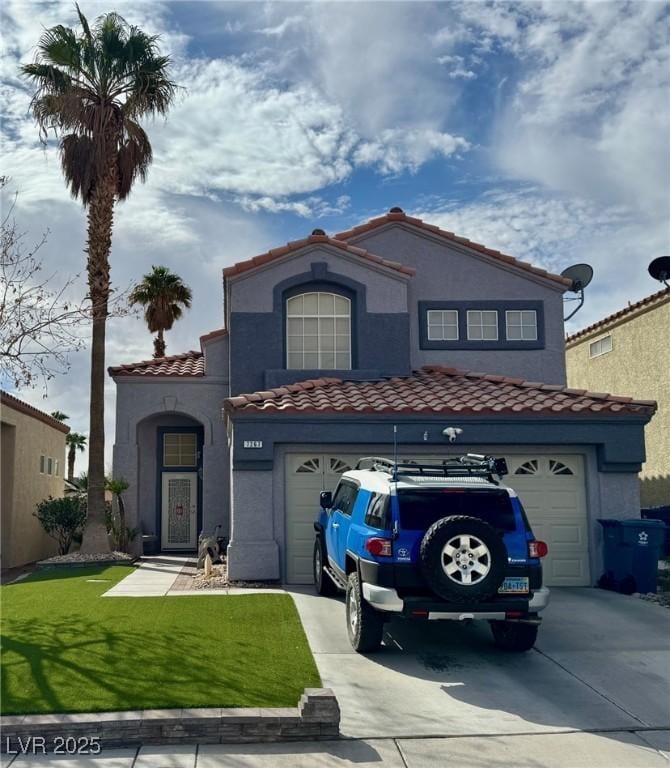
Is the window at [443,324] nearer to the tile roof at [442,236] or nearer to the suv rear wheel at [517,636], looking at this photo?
the tile roof at [442,236]

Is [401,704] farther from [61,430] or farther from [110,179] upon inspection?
[61,430]

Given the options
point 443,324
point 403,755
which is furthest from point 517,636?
point 443,324

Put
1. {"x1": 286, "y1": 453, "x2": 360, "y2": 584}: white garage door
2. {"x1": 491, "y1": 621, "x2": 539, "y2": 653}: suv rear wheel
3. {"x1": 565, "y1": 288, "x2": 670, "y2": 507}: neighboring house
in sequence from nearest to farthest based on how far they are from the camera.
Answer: {"x1": 491, "y1": 621, "x2": 539, "y2": 653}: suv rear wheel < {"x1": 286, "y1": 453, "x2": 360, "y2": 584}: white garage door < {"x1": 565, "y1": 288, "x2": 670, "y2": 507}: neighboring house

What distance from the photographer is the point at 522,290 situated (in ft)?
59.9

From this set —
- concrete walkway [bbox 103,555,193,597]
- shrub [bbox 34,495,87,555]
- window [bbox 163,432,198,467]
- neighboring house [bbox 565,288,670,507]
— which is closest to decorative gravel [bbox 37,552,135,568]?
concrete walkway [bbox 103,555,193,597]

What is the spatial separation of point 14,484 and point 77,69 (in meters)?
10.2

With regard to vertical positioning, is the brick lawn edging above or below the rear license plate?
below

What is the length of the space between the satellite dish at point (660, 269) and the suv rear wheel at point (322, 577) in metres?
14.0

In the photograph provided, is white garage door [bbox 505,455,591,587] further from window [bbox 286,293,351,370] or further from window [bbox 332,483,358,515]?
window [bbox 286,293,351,370]

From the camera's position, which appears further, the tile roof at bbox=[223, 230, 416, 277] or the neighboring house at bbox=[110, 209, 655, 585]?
the tile roof at bbox=[223, 230, 416, 277]

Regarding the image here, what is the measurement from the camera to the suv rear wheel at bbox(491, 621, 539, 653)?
904 centimetres

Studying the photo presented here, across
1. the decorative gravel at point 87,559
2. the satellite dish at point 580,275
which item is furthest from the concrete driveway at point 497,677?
the satellite dish at point 580,275

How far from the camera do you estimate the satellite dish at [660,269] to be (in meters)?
21.5

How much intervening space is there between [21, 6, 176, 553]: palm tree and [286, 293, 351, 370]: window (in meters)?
4.68
